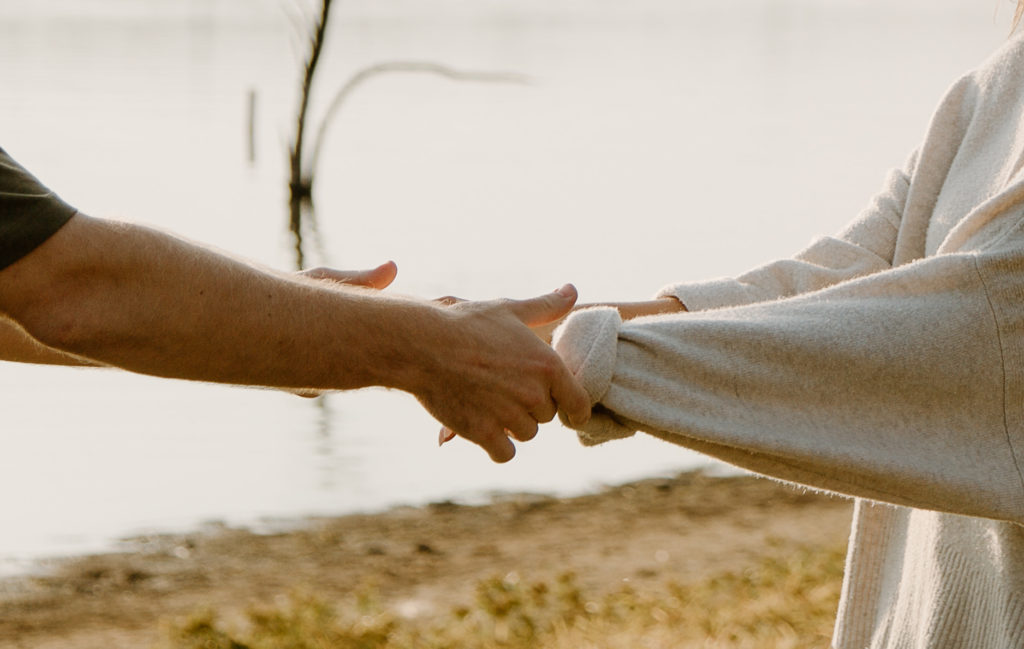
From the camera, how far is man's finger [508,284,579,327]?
2174mm

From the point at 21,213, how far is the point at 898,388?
120 cm

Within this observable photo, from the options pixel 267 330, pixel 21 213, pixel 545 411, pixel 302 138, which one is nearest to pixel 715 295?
pixel 545 411

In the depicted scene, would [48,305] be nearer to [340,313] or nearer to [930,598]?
[340,313]

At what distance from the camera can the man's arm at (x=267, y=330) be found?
177 centimetres

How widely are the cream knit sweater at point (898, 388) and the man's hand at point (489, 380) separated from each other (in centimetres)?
9

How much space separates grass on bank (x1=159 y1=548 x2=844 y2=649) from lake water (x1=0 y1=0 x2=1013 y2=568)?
1.77 metres

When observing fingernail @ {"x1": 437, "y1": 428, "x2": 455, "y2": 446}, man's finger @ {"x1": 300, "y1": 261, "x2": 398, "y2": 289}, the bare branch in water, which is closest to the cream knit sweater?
fingernail @ {"x1": 437, "y1": 428, "x2": 455, "y2": 446}

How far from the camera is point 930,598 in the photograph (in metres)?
1.95

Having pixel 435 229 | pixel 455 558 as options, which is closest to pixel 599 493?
pixel 455 558

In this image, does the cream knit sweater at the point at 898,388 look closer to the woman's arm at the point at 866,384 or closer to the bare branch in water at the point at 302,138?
the woman's arm at the point at 866,384

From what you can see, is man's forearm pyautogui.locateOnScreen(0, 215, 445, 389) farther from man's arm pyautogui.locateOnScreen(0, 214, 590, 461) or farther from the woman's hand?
the woman's hand

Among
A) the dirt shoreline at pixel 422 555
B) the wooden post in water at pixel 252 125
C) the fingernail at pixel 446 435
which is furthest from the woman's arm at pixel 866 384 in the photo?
the wooden post in water at pixel 252 125

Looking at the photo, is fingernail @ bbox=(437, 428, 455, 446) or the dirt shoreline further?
the dirt shoreline

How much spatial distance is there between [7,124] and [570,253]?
13565 mm
